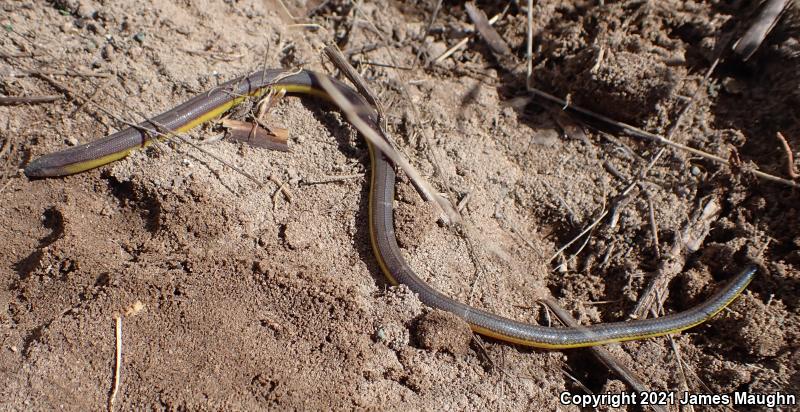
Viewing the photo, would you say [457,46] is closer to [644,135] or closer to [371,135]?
[644,135]

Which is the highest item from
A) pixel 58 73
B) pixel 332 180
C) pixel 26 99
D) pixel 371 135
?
pixel 371 135

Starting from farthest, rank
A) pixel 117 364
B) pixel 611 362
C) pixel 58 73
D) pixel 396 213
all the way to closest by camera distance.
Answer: pixel 58 73 < pixel 396 213 < pixel 611 362 < pixel 117 364

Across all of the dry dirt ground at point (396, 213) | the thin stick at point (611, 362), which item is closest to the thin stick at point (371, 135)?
the dry dirt ground at point (396, 213)

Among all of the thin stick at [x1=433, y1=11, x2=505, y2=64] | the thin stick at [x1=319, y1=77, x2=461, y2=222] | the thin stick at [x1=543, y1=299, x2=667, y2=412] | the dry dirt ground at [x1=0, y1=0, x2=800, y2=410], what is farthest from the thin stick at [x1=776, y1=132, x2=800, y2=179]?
the thin stick at [x1=319, y1=77, x2=461, y2=222]

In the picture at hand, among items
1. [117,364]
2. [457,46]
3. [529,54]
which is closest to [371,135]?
[117,364]

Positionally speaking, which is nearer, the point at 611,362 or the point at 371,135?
the point at 371,135

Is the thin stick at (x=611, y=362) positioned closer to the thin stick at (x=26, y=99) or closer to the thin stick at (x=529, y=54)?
the thin stick at (x=529, y=54)

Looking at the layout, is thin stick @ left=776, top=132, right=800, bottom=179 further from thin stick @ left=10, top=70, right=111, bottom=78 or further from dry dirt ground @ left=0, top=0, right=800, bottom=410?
thin stick @ left=10, top=70, right=111, bottom=78

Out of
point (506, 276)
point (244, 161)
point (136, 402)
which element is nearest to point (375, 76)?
point (244, 161)
